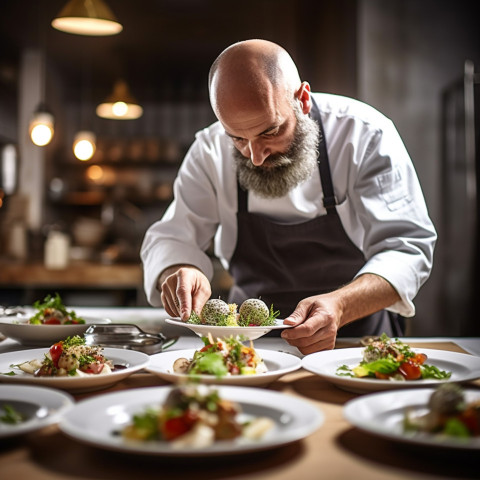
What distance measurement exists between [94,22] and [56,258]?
2897 mm

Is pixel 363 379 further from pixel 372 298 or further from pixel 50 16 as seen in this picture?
pixel 50 16

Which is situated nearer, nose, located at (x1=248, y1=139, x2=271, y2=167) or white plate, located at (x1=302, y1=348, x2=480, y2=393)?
white plate, located at (x1=302, y1=348, x2=480, y2=393)

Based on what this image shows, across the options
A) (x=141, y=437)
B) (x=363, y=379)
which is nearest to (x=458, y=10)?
(x=363, y=379)

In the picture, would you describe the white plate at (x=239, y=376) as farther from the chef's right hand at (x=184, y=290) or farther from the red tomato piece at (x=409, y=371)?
the chef's right hand at (x=184, y=290)

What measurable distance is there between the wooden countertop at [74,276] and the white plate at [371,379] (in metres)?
4.01

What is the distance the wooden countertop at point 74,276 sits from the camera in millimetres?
5320

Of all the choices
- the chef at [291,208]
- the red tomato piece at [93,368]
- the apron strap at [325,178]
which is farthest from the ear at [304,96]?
the red tomato piece at [93,368]

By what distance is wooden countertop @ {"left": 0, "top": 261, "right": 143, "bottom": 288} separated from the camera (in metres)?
5.32

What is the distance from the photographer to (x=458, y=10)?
16.0 ft

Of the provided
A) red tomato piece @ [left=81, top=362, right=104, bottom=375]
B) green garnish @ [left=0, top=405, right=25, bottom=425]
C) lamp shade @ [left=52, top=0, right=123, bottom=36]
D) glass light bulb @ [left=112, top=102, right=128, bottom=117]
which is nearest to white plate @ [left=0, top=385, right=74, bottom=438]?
green garnish @ [left=0, top=405, right=25, bottom=425]

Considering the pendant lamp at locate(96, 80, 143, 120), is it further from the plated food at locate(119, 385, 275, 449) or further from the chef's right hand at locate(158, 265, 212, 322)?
the plated food at locate(119, 385, 275, 449)

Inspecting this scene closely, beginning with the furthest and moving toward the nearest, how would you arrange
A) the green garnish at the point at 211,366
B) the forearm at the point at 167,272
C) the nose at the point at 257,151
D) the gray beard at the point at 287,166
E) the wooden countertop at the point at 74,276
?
the wooden countertop at the point at 74,276, the forearm at the point at 167,272, the gray beard at the point at 287,166, the nose at the point at 257,151, the green garnish at the point at 211,366

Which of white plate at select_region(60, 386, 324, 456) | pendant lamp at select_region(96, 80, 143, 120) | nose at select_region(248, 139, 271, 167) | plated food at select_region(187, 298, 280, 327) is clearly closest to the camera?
white plate at select_region(60, 386, 324, 456)

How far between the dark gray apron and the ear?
0.55 feet
